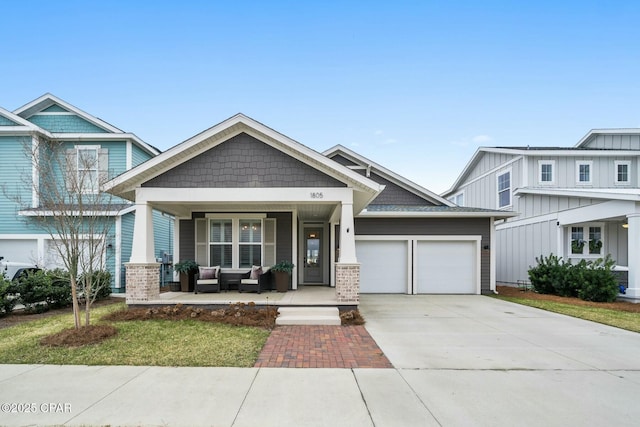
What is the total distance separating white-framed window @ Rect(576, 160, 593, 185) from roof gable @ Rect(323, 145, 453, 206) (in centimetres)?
656

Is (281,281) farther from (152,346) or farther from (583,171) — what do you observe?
(583,171)

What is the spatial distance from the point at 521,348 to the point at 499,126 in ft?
56.2

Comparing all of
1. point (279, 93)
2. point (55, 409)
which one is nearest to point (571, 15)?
point (279, 93)

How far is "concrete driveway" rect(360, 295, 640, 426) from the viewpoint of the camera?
137 inches

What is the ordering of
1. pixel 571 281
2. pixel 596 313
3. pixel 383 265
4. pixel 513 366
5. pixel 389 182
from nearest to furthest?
pixel 513 366 → pixel 596 313 → pixel 571 281 → pixel 383 265 → pixel 389 182

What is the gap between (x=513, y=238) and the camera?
16156mm

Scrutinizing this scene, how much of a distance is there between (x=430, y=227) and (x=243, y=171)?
7.56 meters

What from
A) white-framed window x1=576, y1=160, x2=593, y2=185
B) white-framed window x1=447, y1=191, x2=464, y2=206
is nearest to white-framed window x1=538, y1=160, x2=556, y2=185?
white-framed window x1=576, y1=160, x2=593, y2=185

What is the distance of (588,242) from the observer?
1376 cm

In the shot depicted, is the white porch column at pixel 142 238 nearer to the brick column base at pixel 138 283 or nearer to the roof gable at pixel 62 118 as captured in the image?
the brick column base at pixel 138 283

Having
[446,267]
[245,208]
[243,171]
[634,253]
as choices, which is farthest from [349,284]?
[634,253]

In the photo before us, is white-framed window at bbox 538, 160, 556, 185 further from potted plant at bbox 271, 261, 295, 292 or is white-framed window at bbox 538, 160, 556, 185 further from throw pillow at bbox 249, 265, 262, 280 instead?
throw pillow at bbox 249, 265, 262, 280

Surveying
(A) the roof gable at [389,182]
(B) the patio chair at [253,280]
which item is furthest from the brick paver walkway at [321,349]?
(A) the roof gable at [389,182]

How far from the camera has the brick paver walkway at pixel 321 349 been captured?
4902 mm
